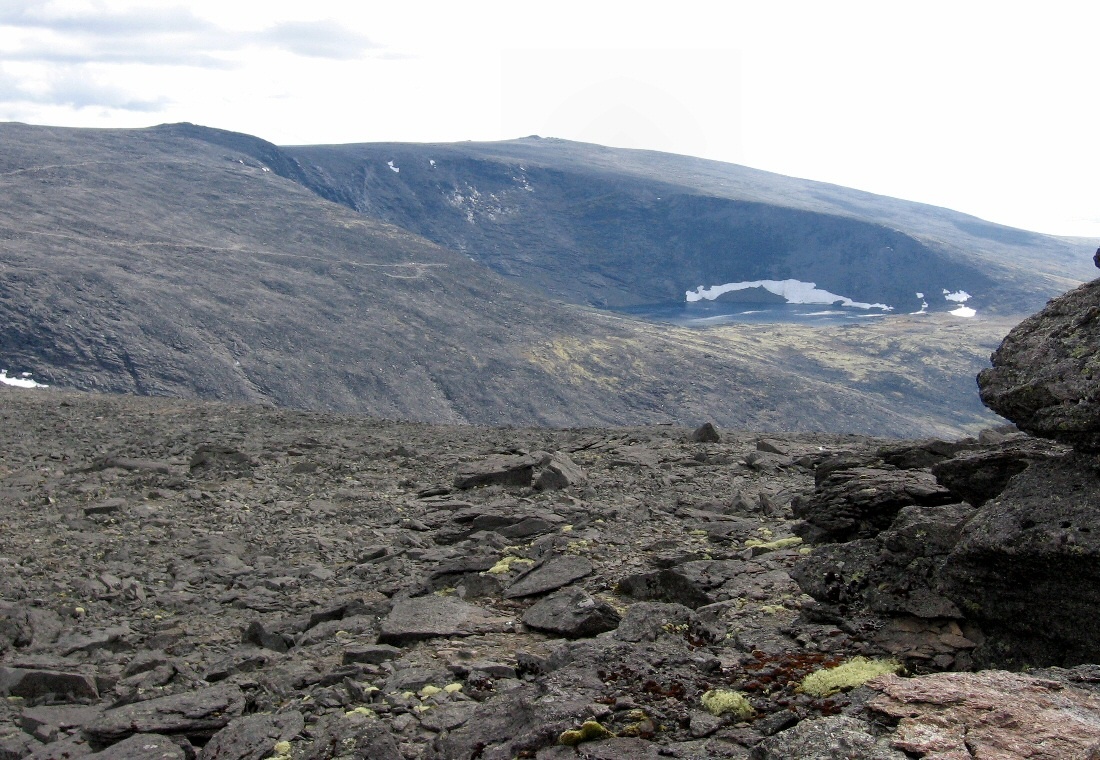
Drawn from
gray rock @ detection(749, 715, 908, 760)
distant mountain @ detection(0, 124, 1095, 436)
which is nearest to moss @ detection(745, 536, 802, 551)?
gray rock @ detection(749, 715, 908, 760)

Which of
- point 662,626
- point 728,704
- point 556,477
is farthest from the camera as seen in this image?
point 556,477

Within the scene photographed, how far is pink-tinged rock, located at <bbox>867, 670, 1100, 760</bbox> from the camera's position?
4.80 metres

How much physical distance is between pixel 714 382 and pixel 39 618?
231ft

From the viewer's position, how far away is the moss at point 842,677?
6.65 m

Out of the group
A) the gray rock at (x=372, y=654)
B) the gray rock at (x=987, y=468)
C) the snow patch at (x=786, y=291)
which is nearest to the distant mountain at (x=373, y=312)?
the snow patch at (x=786, y=291)

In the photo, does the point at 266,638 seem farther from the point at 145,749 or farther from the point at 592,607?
the point at 592,607

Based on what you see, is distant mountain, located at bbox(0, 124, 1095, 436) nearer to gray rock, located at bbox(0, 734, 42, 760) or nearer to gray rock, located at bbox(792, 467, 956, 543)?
gray rock, located at bbox(0, 734, 42, 760)

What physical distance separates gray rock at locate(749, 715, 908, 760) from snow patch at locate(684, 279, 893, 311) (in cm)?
14085

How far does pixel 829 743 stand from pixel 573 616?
4.76 m

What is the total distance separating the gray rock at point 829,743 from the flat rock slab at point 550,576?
226 inches

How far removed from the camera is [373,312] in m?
73.6

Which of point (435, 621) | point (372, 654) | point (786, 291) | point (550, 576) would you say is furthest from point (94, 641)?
point (786, 291)

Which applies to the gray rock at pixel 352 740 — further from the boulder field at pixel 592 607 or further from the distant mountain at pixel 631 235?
the distant mountain at pixel 631 235

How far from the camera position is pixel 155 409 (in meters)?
27.1
